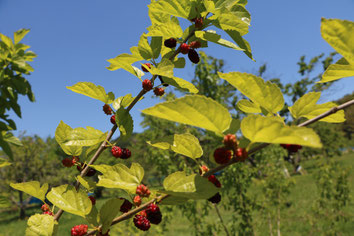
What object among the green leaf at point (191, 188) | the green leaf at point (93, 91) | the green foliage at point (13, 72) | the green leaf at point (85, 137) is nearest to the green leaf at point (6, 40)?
the green foliage at point (13, 72)

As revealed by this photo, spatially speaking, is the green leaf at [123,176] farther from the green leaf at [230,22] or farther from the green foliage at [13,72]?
the green foliage at [13,72]

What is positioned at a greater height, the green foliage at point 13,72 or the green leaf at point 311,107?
the green foliage at point 13,72

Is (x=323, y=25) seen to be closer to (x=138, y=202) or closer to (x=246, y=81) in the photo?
(x=246, y=81)

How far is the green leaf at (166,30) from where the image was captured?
0.92 metres

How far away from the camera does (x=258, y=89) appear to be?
2.10 ft

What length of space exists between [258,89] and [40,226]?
88cm

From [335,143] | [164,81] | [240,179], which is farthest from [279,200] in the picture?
[335,143]

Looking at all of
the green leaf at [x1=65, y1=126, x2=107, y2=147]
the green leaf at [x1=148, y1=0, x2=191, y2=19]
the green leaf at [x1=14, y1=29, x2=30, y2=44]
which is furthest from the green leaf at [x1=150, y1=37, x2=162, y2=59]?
the green leaf at [x1=14, y1=29, x2=30, y2=44]

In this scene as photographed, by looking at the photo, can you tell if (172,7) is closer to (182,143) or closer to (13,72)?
(182,143)

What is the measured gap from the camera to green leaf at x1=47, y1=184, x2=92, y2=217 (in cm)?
78

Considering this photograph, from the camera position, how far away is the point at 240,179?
184 inches

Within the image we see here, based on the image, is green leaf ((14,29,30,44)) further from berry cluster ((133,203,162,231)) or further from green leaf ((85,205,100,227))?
berry cluster ((133,203,162,231))

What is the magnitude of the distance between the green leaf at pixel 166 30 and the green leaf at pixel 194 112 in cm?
49

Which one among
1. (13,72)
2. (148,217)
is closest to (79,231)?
(148,217)
